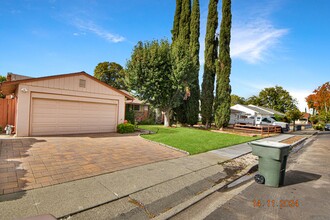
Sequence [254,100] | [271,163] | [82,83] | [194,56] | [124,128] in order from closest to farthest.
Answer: [271,163], [82,83], [124,128], [194,56], [254,100]

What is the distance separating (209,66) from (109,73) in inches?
906

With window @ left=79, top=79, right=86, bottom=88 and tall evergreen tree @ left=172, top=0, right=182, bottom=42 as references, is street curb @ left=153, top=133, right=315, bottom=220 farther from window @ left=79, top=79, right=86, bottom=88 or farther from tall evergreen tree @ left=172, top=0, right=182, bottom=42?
tall evergreen tree @ left=172, top=0, right=182, bottom=42

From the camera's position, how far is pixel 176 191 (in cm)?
391

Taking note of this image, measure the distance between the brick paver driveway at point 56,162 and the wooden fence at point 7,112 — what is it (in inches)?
187

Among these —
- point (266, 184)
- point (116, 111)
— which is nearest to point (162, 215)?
point (266, 184)

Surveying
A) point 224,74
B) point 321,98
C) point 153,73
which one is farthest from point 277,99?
point 153,73

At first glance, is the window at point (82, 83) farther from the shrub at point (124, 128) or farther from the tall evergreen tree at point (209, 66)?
the tall evergreen tree at point (209, 66)

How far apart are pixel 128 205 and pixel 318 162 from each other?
8.61 m

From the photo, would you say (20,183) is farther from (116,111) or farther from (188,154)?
(116,111)

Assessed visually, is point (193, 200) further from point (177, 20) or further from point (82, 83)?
point (177, 20)

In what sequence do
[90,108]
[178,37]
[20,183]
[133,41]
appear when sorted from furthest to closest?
[178,37] → [133,41] → [90,108] → [20,183]

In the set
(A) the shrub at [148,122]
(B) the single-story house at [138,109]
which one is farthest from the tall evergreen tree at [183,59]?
(B) the single-story house at [138,109]
